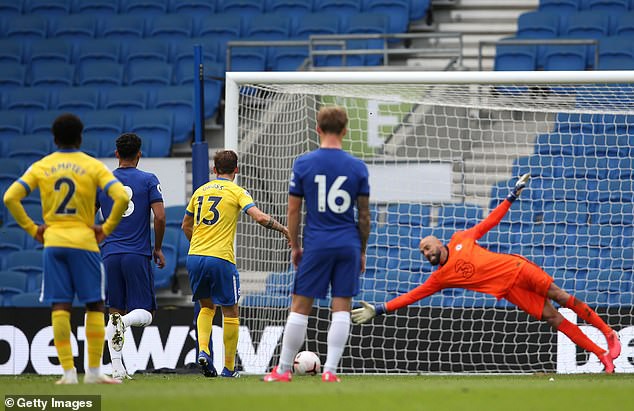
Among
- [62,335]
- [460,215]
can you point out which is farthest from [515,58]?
[62,335]

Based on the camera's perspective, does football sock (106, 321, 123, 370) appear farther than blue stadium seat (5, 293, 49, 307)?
No

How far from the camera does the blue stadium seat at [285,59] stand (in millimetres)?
16266

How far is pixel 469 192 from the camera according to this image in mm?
13156

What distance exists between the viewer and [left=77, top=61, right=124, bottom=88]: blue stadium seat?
16859 mm

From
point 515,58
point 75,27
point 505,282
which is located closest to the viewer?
point 505,282

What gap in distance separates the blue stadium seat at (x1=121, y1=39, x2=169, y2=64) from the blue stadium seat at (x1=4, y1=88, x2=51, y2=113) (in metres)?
1.49

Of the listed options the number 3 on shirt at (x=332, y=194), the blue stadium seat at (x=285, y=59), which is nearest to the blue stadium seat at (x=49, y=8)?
the blue stadium seat at (x=285, y=59)

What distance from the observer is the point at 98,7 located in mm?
18469

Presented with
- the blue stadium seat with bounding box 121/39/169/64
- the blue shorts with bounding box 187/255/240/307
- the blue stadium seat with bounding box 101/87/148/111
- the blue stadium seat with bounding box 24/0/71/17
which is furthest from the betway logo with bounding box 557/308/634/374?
the blue stadium seat with bounding box 24/0/71/17

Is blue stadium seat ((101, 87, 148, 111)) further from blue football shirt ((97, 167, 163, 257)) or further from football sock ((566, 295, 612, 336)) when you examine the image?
football sock ((566, 295, 612, 336))

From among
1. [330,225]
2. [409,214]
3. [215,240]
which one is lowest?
[215,240]

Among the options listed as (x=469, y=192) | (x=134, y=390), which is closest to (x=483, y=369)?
(x=469, y=192)

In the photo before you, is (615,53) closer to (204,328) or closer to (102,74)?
(102,74)

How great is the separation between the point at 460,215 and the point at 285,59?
489 cm
